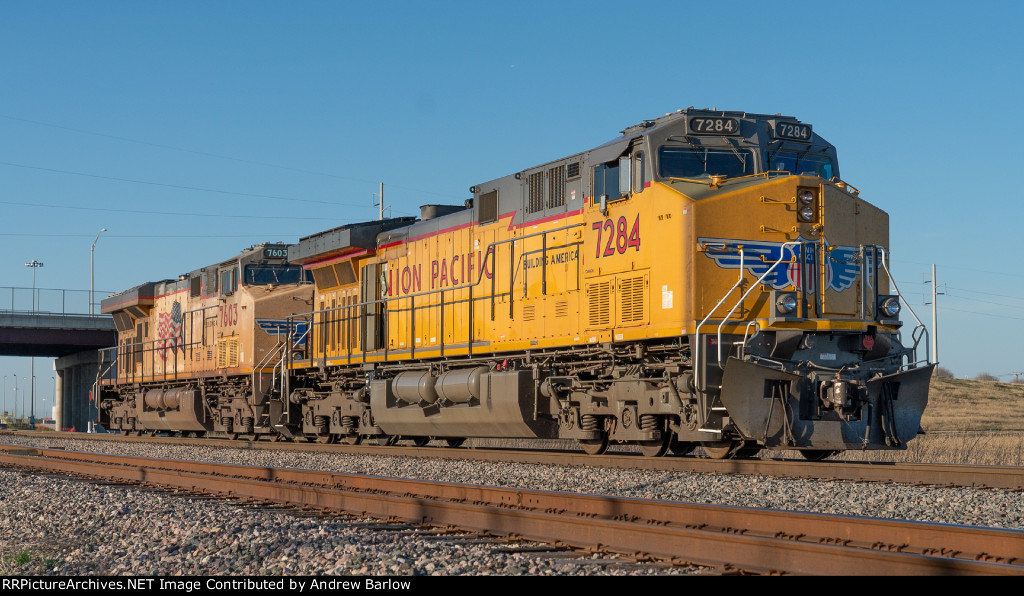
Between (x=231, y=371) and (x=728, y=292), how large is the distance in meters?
15.5

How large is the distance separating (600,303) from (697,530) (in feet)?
22.9

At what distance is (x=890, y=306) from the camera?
12.5 metres

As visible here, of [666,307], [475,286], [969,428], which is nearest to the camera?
[666,307]

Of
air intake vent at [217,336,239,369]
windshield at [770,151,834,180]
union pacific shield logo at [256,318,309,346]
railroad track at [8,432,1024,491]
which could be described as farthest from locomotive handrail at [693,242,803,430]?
air intake vent at [217,336,239,369]

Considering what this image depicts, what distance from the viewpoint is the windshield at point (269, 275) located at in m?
24.4

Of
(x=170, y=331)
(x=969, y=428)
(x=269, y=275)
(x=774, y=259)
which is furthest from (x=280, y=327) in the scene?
(x=969, y=428)

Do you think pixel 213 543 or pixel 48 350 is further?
pixel 48 350

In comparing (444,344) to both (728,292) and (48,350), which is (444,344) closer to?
(728,292)

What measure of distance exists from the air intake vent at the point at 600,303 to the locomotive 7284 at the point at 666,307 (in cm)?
2

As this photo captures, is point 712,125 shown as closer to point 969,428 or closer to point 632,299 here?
point 632,299

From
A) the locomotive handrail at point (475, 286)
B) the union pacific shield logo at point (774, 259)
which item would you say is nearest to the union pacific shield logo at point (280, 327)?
the locomotive handrail at point (475, 286)

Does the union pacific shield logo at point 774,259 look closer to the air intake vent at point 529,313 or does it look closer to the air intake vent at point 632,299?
the air intake vent at point 632,299
